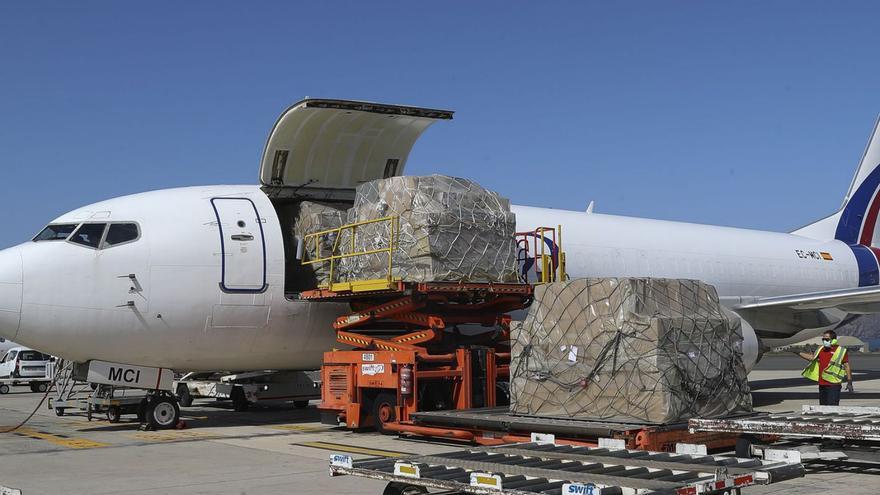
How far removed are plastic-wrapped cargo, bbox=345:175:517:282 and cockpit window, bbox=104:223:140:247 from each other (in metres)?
3.48

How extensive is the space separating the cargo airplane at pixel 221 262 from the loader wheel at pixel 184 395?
15.8 feet

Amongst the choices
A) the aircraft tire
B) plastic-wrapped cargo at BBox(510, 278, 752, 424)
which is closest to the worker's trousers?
plastic-wrapped cargo at BBox(510, 278, 752, 424)

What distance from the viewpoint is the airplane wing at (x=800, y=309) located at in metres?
18.9

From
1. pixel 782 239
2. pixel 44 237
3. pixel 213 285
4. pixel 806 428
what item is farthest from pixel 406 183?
pixel 782 239

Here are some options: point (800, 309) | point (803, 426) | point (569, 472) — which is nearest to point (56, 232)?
point (569, 472)

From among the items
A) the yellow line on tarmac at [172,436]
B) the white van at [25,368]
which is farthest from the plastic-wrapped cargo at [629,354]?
the white van at [25,368]

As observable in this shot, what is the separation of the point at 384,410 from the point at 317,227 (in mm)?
3501

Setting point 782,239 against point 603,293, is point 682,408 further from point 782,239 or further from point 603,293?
point 782,239

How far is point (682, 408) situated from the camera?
10633 mm

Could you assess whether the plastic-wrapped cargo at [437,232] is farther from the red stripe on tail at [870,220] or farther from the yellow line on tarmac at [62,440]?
the red stripe on tail at [870,220]

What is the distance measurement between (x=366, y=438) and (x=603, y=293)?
4571 mm

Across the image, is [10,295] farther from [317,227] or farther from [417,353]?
[417,353]

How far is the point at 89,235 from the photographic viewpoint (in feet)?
46.8

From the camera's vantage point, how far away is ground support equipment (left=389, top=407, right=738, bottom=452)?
1018cm
